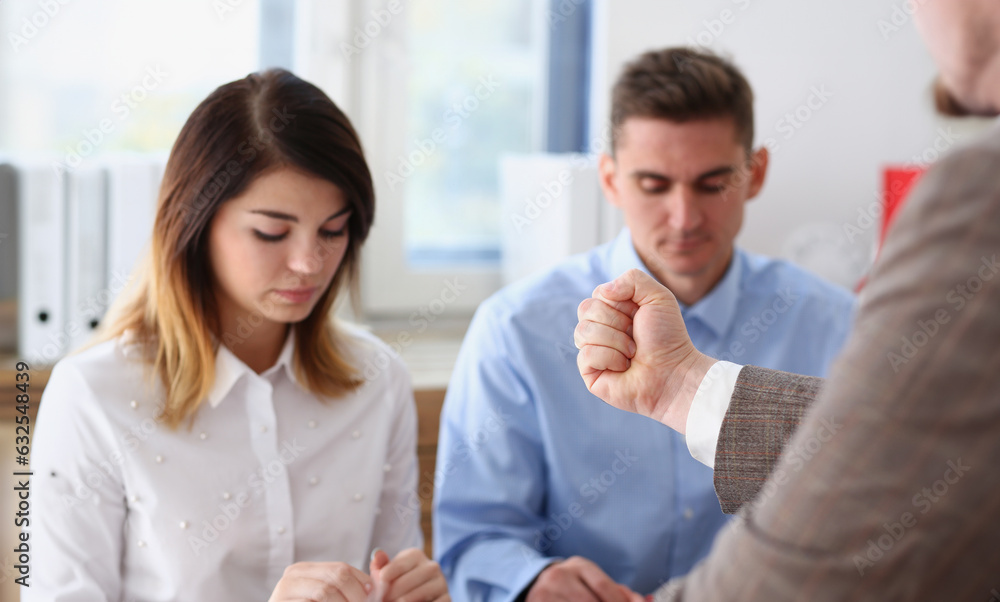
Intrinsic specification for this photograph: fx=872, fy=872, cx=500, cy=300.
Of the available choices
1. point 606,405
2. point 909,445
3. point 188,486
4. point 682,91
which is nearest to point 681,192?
point 682,91

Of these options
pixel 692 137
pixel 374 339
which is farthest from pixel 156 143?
pixel 692 137

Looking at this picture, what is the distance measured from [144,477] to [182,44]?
1230 millimetres

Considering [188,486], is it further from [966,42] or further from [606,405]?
[966,42]

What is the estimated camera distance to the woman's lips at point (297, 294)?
4.07 feet

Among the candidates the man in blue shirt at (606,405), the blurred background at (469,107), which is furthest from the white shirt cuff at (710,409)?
the blurred background at (469,107)

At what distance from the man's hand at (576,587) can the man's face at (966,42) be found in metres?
0.78

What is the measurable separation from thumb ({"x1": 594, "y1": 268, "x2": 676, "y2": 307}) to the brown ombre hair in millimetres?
474

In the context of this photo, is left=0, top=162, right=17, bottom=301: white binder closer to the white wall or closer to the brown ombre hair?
the brown ombre hair

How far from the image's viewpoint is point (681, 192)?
1.47 m

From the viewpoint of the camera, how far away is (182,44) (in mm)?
2037

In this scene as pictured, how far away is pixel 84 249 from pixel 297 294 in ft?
2.38

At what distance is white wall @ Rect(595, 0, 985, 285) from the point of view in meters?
2.18

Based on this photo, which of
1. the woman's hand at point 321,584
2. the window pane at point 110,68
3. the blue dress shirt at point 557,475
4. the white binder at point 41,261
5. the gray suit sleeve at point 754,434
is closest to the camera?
the gray suit sleeve at point 754,434

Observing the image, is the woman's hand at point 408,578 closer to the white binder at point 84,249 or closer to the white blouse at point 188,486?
the white blouse at point 188,486
